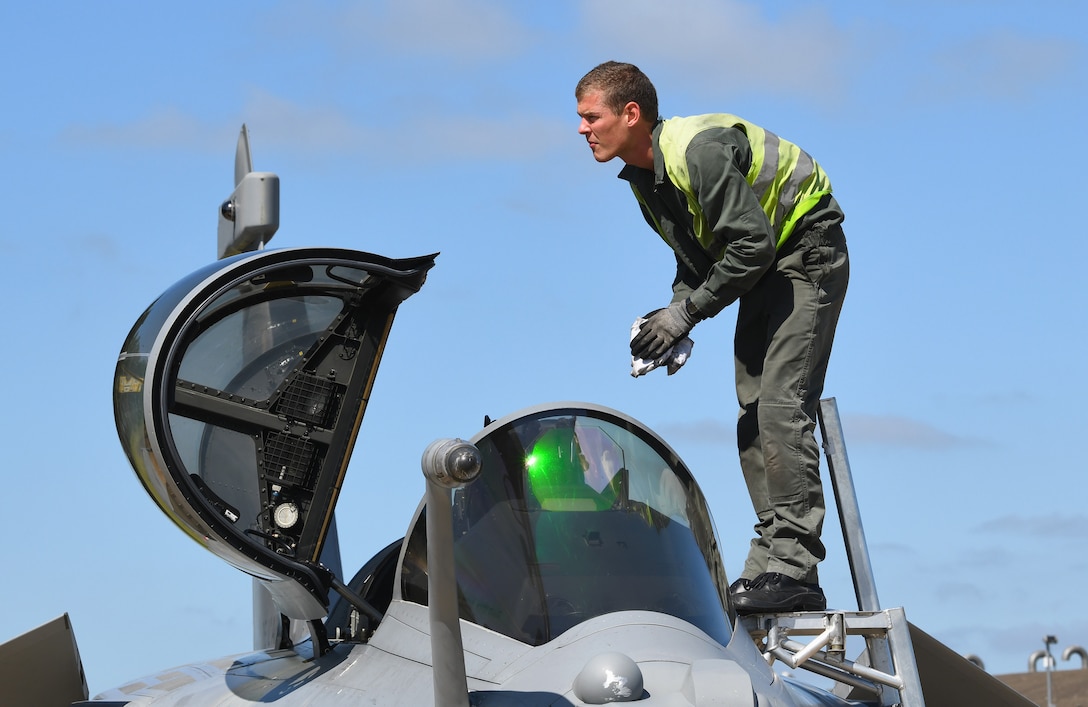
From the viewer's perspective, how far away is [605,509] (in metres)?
6.00

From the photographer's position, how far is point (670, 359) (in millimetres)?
6828

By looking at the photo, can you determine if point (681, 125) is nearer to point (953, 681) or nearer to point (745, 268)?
point (745, 268)

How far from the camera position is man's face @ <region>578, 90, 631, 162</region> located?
690cm

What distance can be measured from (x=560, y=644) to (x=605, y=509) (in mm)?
635

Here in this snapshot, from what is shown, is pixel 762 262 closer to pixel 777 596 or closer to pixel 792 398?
pixel 792 398

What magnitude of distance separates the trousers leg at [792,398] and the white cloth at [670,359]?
40 centimetres

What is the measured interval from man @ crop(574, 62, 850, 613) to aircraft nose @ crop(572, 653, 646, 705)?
167 centimetres

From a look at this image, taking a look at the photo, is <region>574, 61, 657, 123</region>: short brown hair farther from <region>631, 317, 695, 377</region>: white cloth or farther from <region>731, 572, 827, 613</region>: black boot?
<region>731, 572, 827, 613</region>: black boot

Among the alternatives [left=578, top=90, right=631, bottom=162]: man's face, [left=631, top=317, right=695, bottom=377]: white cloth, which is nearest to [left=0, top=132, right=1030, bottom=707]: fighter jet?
[left=631, top=317, right=695, bottom=377]: white cloth

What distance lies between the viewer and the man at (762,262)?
21.7ft

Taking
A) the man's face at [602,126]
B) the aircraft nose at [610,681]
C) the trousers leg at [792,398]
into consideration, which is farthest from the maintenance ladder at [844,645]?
the man's face at [602,126]

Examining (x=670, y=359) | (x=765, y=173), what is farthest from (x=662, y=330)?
(x=765, y=173)

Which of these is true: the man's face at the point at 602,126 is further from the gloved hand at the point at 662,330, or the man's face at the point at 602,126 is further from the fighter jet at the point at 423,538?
the fighter jet at the point at 423,538

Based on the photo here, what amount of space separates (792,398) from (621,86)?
1579mm
